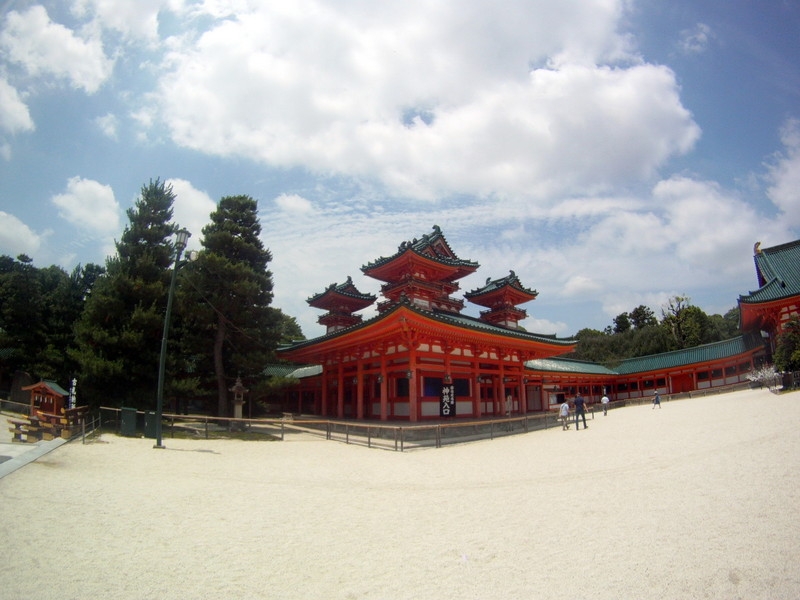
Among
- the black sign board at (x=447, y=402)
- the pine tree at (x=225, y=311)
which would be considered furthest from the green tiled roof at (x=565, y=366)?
the pine tree at (x=225, y=311)

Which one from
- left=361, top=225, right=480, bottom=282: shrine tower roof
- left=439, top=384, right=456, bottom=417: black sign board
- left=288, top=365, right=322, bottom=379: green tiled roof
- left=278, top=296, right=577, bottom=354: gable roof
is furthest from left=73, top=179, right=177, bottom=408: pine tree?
left=288, top=365, right=322, bottom=379: green tiled roof

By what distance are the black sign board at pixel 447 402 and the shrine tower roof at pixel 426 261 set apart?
7.40 m

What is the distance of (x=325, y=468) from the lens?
11.6 metres

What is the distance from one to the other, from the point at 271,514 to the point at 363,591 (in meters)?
3.21

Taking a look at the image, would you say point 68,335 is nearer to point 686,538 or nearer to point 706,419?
point 686,538

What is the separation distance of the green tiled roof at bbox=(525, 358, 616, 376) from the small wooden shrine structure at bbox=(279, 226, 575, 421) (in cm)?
356

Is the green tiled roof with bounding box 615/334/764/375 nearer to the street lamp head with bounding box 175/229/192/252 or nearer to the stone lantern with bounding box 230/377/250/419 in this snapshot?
the stone lantern with bounding box 230/377/250/419

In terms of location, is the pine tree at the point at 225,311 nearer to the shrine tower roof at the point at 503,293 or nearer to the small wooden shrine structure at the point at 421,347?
the small wooden shrine structure at the point at 421,347

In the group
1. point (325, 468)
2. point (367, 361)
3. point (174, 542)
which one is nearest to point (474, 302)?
point (367, 361)

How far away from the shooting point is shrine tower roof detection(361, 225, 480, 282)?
23.8 meters

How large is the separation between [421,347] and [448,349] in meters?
1.53

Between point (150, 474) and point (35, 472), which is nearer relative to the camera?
point (35, 472)

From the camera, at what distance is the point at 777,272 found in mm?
30531

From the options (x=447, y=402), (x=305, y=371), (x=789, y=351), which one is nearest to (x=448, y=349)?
(x=447, y=402)
